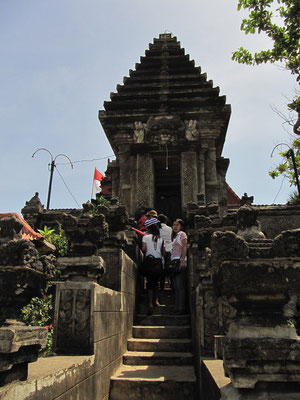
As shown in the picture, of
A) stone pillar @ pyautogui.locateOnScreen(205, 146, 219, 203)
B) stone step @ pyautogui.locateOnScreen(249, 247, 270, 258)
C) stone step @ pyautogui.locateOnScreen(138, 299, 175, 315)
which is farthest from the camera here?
stone pillar @ pyautogui.locateOnScreen(205, 146, 219, 203)

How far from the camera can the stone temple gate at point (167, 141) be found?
12.2 meters

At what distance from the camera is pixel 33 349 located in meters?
2.61

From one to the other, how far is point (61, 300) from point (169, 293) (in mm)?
4290

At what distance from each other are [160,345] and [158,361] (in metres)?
0.43

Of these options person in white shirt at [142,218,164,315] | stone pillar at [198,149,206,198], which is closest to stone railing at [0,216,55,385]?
person in white shirt at [142,218,164,315]

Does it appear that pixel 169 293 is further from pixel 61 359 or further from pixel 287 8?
pixel 287 8

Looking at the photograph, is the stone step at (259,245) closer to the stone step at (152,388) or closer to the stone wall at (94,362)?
the stone wall at (94,362)

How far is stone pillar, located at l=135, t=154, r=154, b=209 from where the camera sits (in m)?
11.8

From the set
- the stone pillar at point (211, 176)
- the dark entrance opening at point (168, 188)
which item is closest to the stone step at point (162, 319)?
the stone pillar at point (211, 176)

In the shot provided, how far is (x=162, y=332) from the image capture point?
611cm

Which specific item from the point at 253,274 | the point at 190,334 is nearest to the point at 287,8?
the point at 190,334

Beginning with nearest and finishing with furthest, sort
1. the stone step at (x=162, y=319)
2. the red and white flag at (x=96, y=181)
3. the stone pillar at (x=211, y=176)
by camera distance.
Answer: the stone step at (x=162, y=319) < the stone pillar at (x=211, y=176) < the red and white flag at (x=96, y=181)

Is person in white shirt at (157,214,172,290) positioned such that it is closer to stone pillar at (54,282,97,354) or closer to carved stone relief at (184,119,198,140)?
stone pillar at (54,282,97,354)

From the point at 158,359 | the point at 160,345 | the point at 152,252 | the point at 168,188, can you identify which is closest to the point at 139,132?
the point at 168,188
